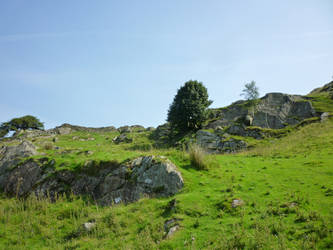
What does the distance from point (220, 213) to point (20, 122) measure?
71.4m

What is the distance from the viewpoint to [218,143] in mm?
27516

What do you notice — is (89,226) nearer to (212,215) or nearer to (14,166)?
(212,215)

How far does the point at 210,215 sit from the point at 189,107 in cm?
2749

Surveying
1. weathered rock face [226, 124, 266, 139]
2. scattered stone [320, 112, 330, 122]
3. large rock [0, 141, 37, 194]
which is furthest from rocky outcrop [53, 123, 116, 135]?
scattered stone [320, 112, 330, 122]

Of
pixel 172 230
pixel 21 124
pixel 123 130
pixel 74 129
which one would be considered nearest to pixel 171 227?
pixel 172 230

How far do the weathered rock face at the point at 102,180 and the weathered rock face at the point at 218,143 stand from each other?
49.7ft

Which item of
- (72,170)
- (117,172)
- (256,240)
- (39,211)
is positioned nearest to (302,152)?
(256,240)

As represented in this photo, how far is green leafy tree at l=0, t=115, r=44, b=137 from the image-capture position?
193 ft

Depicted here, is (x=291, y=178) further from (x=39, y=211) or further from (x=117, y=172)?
(x=39, y=211)

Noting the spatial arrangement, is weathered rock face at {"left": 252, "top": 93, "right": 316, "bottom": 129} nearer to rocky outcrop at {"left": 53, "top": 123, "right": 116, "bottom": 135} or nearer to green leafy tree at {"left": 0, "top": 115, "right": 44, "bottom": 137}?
rocky outcrop at {"left": 53, "top": 123, "right": 116, "bottom": 135}

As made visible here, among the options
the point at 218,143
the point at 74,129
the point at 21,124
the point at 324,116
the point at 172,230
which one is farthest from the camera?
the point at 21,124

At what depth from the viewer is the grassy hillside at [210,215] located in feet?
19.6

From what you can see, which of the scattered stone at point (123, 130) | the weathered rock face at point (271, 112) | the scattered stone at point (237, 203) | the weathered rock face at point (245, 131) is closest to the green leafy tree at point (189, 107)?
the weathered rock face at point (271, 112)

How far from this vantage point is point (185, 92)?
3703 cm
